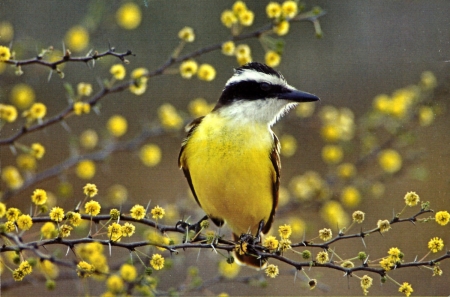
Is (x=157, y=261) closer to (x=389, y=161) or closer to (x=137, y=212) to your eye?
(x=137, y=212)

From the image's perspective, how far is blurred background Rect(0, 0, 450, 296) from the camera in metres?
2.88

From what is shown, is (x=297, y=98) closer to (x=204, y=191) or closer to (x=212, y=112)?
(x=212, y=112)

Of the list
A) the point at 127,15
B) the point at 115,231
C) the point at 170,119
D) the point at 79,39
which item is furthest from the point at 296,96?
the point at 115,231

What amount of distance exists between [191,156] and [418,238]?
158 cm

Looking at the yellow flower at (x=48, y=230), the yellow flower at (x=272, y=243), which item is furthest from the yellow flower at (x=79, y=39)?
the yellow flower at (x=272, y=243)

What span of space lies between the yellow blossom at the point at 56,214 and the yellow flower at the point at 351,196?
5.49 ft

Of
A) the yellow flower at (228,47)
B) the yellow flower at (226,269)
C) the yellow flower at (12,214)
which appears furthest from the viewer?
the yellow flower at (226,269)

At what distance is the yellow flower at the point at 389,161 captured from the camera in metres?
3.08

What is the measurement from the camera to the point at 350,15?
584 centimetres

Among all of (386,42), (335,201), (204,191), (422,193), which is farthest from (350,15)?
(204,191)

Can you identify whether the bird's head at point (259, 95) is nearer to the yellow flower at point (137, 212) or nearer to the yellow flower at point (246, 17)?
the yellow flower at point (246, 17)

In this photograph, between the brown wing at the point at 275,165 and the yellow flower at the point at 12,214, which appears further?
the brown wing at the point at 275,165

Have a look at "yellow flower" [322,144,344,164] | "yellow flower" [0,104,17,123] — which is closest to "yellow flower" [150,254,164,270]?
"yellow flower" [0,104,17,123]

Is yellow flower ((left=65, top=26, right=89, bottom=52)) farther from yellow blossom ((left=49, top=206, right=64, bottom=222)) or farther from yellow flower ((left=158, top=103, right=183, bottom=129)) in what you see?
yellow blossom ((left=49, top=206, right=64, bottom=222))
